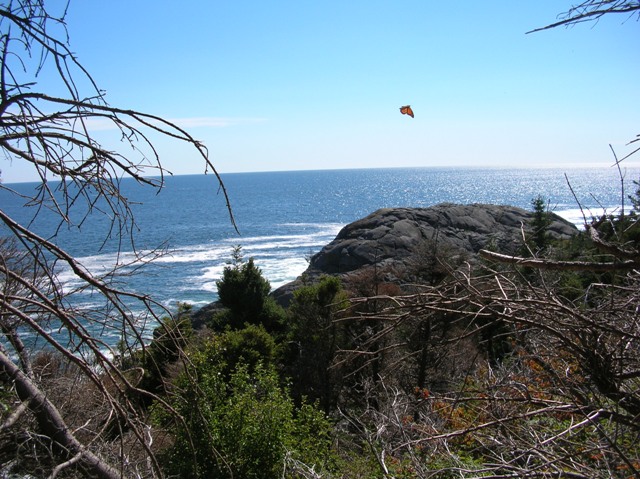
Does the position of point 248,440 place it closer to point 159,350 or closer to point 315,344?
point 159,350

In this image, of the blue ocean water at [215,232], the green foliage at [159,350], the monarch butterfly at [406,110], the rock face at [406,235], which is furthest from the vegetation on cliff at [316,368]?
the rock face at [406,235]

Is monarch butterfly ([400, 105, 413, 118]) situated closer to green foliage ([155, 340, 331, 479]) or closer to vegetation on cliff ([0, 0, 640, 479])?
vegetation on cliff ([0, 0, 640, 479])

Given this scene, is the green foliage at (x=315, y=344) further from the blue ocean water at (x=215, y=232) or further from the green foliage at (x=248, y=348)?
the blue ocean water at (x=215, y=232)

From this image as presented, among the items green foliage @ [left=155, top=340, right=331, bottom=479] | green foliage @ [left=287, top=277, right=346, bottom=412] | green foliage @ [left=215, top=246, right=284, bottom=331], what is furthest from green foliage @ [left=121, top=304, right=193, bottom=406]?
green foliage @ [left=215, top=246, right=284, bottom=331]

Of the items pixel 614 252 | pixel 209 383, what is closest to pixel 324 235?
pixel 209 383

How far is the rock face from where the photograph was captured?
115 feet

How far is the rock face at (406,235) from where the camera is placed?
115ft

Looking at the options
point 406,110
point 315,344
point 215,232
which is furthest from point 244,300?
point 215,232

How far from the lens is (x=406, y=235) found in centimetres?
3900

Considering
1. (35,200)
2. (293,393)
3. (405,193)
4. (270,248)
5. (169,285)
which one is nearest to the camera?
(35,200)

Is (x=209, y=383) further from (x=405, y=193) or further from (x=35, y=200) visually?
(x=405, y=193)

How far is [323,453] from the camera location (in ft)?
29.8

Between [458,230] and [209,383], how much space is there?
34829mm

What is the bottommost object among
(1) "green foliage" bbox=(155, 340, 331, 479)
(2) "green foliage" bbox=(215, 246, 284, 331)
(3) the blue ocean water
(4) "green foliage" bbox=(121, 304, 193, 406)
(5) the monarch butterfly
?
(3) the blue ocean water
